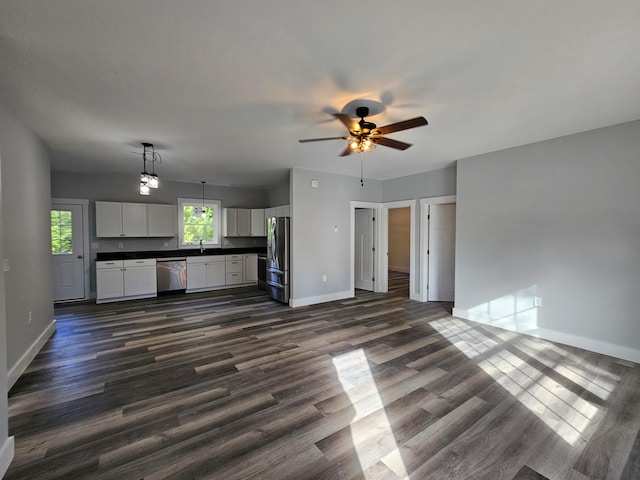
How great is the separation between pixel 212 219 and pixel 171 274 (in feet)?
5.91

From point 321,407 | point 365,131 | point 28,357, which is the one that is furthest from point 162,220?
point 321,407

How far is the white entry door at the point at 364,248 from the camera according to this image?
6.70 metres

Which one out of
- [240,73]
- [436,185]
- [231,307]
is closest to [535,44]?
[240,73]

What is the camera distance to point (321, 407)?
7.61ft

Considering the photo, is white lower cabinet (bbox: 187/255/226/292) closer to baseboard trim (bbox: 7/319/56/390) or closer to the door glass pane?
the door glass pane

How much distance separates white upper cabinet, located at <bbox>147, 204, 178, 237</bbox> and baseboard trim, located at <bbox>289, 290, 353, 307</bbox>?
3466 millimetres

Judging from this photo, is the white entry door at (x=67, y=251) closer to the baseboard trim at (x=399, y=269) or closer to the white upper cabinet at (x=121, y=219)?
the white upper cabinet at (x=121, y=219)

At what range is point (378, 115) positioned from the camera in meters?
2.95

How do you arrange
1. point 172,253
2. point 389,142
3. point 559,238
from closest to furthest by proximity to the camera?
point 389,142
point 559,238
point 172,253

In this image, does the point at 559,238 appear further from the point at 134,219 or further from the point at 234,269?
the point at 134,219

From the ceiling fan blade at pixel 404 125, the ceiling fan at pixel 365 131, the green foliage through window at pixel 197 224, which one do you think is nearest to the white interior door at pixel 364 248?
the ceiling fan at pixel 365 131

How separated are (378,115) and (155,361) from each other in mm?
3573

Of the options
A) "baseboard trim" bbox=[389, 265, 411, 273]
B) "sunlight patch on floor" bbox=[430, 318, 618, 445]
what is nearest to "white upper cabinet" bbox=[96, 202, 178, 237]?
"sunlight patch on floor" bbox=[430, 318, 618, 445]

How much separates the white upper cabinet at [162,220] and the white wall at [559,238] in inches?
238
